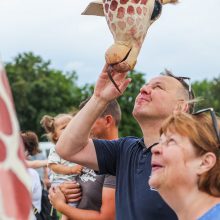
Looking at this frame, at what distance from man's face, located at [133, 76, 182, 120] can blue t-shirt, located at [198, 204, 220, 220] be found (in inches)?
33.0

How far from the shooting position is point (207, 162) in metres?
2.46

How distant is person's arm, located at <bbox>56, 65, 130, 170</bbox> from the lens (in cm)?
316

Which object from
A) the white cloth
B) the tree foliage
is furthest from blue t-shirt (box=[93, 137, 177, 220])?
the tree foliage

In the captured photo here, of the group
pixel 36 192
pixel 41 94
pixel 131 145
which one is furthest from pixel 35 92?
pixel 131 145

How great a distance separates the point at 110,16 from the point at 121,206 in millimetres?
1012

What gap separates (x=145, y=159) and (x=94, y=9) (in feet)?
2.68

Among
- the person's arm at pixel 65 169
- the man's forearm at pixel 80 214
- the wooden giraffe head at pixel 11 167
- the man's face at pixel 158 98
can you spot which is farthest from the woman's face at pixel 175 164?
the person's arm at pixel 65 169

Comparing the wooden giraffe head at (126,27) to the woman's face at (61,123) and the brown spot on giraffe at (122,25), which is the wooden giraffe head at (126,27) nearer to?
the brown spot on giraffe at (122,25)

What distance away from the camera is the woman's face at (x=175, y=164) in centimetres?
244

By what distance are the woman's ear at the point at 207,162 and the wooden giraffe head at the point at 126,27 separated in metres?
0.47

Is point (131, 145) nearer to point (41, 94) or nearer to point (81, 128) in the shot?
point (81, 128)

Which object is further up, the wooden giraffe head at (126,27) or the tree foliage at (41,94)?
the wooden giraffe head at (126,27)

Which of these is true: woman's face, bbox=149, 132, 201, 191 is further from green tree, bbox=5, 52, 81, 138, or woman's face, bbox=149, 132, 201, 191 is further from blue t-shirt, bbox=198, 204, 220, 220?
green tree, bbox=5, 52, 81, 138

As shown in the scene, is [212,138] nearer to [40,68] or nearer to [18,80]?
[18,80]
